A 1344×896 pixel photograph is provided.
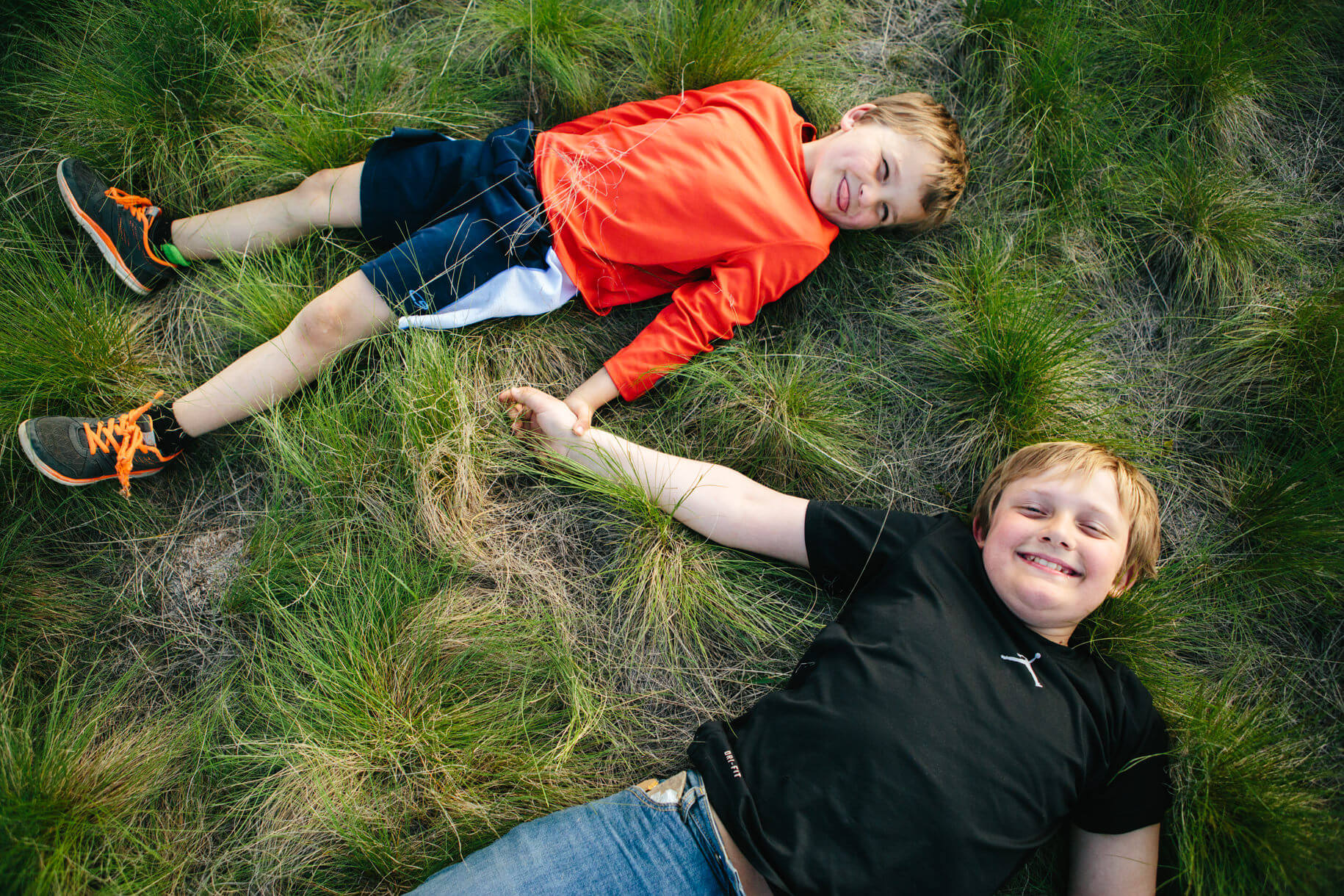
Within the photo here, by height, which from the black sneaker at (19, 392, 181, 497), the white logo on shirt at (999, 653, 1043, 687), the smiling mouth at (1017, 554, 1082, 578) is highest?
the smiling mouth at (1017, 554, 1082, 578)

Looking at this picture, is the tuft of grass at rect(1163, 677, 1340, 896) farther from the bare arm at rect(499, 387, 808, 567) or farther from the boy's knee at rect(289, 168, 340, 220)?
the boy's knee at rect(289, 168, 340, 220)

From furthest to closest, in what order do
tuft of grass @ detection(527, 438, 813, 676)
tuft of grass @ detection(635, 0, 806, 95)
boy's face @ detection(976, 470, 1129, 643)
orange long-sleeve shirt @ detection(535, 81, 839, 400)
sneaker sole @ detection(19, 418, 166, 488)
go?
tuft of grass @ detection(635, 0, 806, 95)
orange long-sleeve shirt @ detection(535, 81, 839, 400)
tuft of grass @ detection(527, 438, 813, 676)
sneaker sole @ detection(19, 418, 166, 488)
boy's face @ detection(976, 470, 1129, 643)

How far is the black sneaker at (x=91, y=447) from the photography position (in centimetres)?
201

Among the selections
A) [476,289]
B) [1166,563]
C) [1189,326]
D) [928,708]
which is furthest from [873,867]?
[1189,326]

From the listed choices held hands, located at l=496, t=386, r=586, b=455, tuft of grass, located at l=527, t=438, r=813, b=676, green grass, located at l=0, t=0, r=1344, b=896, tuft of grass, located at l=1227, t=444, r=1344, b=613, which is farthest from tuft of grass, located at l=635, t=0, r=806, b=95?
tuft of grass, located at l=1227, t=444, r=1344, b=613

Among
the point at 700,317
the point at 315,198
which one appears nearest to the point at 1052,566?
the point at 700,317

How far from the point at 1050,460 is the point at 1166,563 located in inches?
28.5

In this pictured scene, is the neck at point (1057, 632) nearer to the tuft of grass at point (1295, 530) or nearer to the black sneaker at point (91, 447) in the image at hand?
the tuft of grass at point (1295, 530)

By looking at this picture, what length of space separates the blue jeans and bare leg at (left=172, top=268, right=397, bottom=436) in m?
1.51

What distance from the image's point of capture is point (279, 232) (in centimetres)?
233

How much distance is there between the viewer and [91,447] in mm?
2055

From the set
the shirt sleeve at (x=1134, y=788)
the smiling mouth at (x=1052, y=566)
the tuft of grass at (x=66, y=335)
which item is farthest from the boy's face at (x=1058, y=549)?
the tuft of grass at (x=66, y=335)

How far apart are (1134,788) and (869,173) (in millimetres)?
1966

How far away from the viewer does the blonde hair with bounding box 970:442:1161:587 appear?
6.24ft
